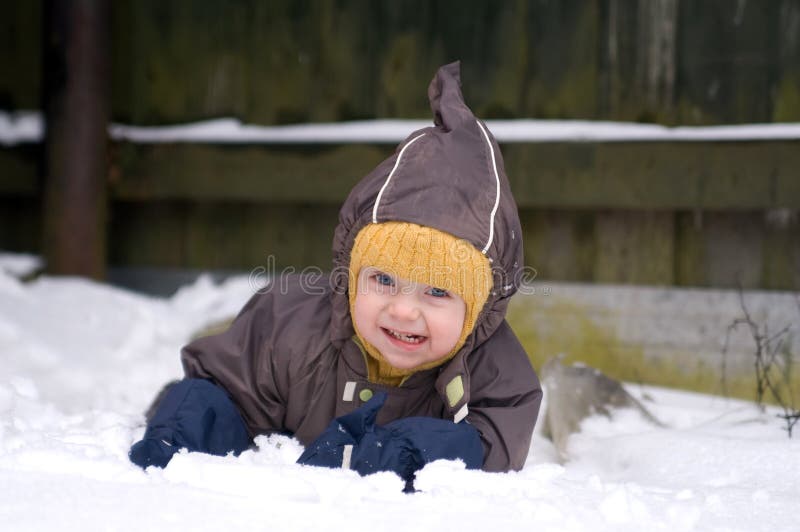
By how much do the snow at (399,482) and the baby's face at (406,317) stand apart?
0.29 m

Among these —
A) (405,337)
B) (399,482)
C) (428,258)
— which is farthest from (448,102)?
(399,482)

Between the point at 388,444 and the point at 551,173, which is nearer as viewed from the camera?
the point at 388,444

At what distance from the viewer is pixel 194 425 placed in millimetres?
2143

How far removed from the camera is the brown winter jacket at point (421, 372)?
208 centimetres

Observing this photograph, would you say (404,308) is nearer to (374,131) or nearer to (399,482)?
(399,482)

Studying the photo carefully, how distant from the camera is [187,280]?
3.94 m

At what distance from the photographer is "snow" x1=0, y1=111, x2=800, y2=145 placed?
3.34 meters

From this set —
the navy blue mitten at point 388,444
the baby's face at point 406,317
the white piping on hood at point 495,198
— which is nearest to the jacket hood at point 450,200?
the white piping on hood at point 495,198

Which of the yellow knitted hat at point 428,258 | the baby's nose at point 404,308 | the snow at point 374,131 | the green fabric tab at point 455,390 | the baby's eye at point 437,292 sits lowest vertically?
the green fabric tab at point 455,390

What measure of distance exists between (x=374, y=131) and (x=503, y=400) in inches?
61.9

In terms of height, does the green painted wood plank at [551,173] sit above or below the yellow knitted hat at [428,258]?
above

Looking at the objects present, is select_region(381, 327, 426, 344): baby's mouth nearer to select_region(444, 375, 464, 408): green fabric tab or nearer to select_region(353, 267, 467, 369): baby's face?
select_region(353, 267, 467, 369): baby's face

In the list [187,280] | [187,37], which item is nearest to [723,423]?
[187,280]

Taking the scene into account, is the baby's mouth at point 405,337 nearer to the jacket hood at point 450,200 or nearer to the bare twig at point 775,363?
the jacket hood at point 450,200
